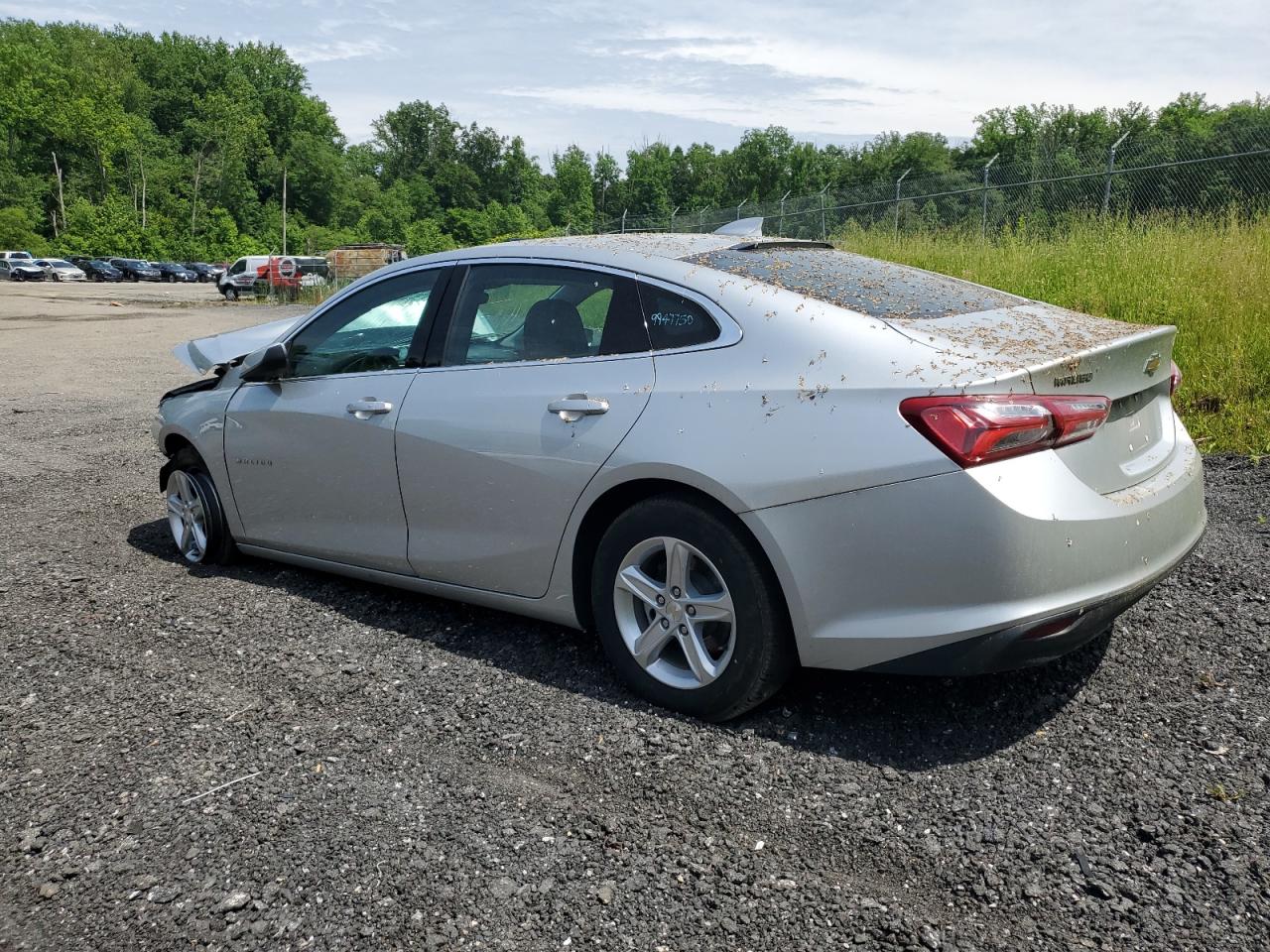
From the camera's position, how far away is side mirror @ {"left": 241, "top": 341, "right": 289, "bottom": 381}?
Answer: 15.7 feet

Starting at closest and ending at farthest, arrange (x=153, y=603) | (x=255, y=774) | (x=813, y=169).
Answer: (x=255, y=774)
(x=153, y=603)
(x=813, y=169)

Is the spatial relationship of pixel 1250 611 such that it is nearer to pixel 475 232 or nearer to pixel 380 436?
pixel 380 436

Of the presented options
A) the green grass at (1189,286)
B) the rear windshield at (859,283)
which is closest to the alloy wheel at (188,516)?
the rear windshield at (859,283)

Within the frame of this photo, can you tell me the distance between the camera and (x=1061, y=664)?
382 cm

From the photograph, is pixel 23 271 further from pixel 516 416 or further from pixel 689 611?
pixel 689 611

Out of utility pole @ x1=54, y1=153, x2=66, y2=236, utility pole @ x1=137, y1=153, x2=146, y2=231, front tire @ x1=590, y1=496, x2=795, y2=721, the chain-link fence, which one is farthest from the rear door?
utility pole @ x1=137, y1=153, x2=146, y2=231

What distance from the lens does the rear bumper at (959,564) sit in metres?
2.88

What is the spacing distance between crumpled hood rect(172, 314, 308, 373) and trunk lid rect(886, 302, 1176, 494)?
332 centimetres

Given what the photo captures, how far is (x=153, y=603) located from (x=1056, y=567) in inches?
154

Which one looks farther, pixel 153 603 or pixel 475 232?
pixel 475 232

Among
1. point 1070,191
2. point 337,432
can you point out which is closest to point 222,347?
point 337,432

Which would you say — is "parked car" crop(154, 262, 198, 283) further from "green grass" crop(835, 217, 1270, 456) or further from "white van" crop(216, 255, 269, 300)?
"green grass" crop(835, 217, 1270, 456)

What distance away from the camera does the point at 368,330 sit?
4.62 metres

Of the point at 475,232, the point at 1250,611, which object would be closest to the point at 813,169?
the point at 475,232
